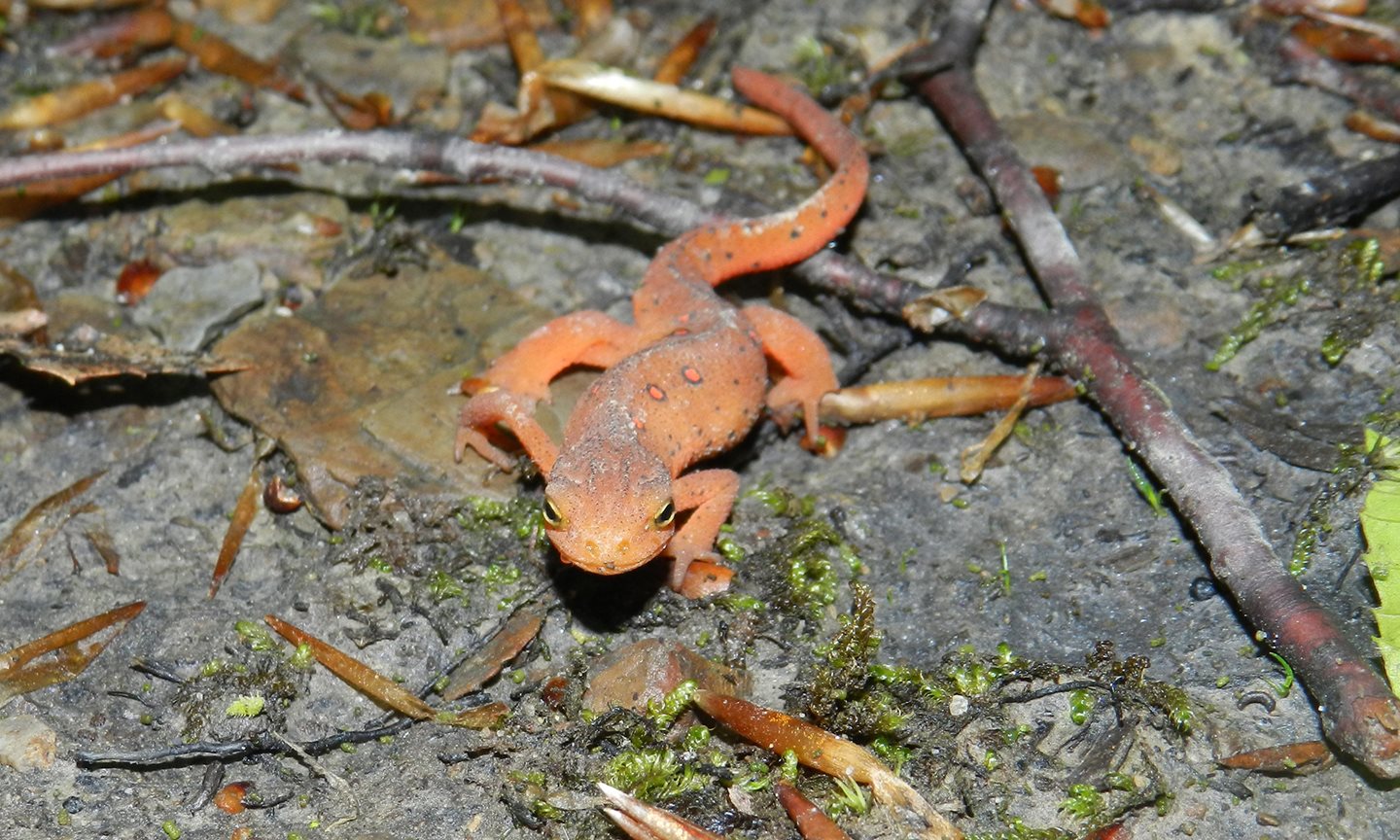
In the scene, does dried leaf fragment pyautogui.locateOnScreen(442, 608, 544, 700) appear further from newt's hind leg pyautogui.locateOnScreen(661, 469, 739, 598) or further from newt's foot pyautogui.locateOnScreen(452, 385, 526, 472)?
newt's foot pyautogui.locateOnScreen(452, 385, 526, 472)

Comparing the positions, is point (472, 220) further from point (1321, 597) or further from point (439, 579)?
point (1321, 597)

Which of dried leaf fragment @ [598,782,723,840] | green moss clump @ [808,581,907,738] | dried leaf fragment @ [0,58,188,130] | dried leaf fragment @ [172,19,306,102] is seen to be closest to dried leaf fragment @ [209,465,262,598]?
dried leaf fragment @ [598,782,723,840]

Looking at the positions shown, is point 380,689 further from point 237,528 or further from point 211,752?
point 237,528

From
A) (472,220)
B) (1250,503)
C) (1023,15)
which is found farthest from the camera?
(1023,15)

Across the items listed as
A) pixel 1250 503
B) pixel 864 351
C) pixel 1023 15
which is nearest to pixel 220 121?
pixel 864 351

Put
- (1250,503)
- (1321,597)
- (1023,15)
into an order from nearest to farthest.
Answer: (1321,597) < (1250,503) < (1023,15)

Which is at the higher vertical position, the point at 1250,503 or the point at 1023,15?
the point at 1023,15

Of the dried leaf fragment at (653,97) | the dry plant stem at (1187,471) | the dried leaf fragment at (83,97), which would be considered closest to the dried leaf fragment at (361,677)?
the dry plant stem at (1187,471)

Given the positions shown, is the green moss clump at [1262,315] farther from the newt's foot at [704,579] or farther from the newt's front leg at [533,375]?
the newt's front leg at [533,375]
